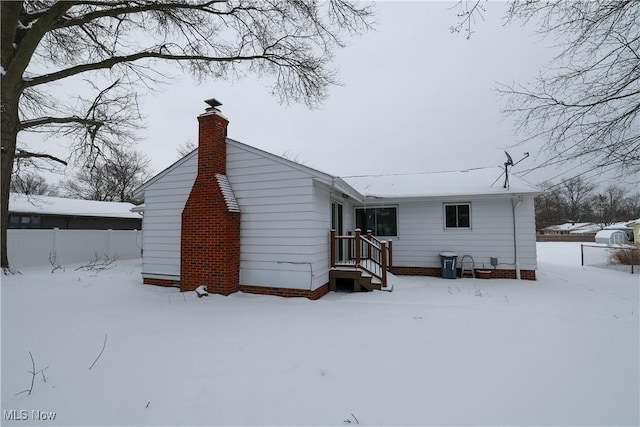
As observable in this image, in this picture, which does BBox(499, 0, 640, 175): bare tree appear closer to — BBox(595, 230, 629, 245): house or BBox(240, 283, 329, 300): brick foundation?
BBox(240, 283, 329, 300): brick foundation

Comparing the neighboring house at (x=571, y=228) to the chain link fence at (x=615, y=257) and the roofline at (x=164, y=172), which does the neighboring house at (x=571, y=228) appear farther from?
the roofline at (x=164, y=172)

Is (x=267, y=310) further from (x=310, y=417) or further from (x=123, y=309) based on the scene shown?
(x=310, y=417)

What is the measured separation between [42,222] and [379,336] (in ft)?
71.6

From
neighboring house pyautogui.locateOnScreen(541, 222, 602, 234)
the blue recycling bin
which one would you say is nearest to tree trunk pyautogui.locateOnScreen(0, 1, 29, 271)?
the blue recycling bin

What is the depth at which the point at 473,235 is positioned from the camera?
10.0 meters

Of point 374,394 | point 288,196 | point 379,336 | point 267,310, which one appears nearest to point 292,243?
point 288,196

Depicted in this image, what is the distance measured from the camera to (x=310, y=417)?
92.1 inches

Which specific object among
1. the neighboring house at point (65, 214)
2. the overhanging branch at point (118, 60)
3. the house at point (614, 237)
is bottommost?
the house at point (614, 237)

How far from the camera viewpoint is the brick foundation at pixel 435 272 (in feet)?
30.9

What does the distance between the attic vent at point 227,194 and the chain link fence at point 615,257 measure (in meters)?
14.6

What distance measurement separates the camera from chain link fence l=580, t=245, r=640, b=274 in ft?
37.2

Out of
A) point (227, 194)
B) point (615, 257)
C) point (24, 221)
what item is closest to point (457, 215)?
point (227, 194)

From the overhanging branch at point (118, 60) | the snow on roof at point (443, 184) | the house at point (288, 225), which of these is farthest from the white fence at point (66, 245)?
the snow on roof at point (443, 184)

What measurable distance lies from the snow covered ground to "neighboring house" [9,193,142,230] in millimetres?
14020
